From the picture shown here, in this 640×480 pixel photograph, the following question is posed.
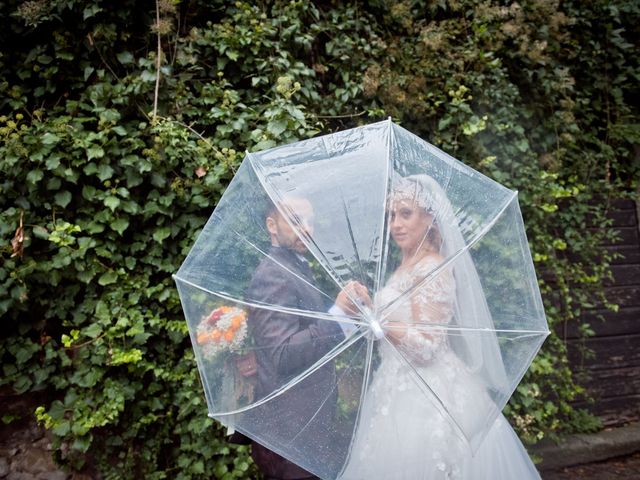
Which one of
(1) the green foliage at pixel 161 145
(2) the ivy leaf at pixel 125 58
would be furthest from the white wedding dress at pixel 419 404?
(2) the ivy leaf at pixel 125 58

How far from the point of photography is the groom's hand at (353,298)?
162 cm

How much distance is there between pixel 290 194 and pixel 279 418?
2.43ft

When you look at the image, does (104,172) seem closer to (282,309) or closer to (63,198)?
(63,198)

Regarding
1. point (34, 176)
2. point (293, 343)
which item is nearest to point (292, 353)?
point (293, 343)

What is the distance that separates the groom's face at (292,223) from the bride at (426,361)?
274 millimetres

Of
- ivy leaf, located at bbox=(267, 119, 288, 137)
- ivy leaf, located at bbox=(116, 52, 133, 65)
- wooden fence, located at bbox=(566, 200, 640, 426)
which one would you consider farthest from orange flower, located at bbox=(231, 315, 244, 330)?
wooden fence, located at bbox=(566, 200, 640, 426)

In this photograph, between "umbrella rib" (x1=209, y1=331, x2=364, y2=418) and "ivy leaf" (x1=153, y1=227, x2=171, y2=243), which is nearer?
"umbrella rib" (x1=209, y1=331, x2=364, y2=418)

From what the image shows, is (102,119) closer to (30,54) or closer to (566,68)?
(30,54)

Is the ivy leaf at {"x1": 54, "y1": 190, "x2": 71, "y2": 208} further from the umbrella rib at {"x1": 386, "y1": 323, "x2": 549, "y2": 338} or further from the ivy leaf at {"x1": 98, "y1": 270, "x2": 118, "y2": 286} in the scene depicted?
the umbrella rib at {"x1": 386, "y1": 323, "x2": 549, "y2": 338}

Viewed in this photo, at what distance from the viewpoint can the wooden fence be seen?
4.52 metres

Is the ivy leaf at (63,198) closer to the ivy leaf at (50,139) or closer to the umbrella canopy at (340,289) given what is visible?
the ivy leaf at (50,139)

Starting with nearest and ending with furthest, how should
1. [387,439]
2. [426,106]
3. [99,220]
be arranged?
[387,439] < [99,220] < [426,106]

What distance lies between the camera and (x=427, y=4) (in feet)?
12.9

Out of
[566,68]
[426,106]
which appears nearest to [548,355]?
[426,106]
